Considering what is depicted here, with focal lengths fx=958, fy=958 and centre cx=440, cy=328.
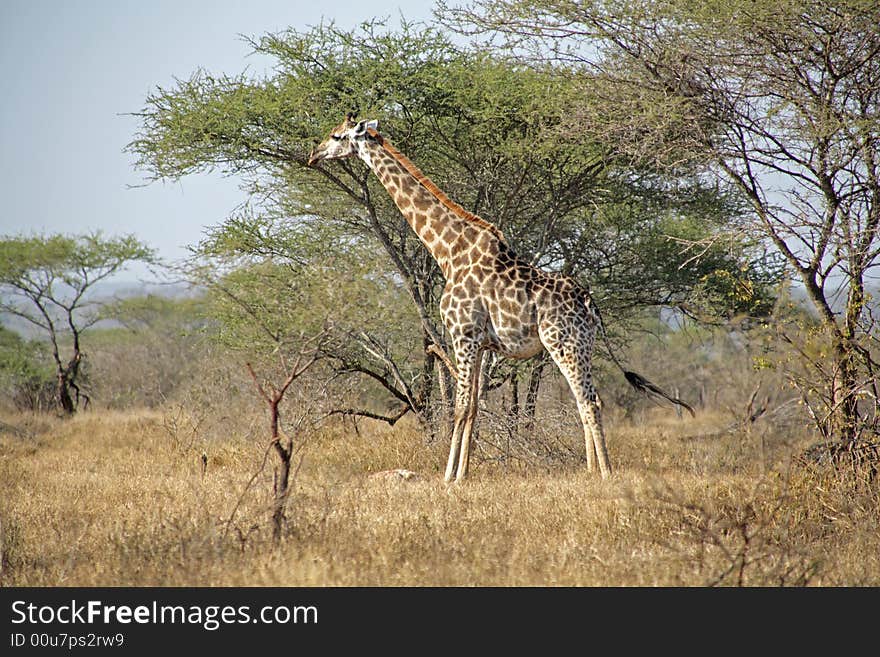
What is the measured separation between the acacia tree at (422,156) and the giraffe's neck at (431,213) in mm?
1134

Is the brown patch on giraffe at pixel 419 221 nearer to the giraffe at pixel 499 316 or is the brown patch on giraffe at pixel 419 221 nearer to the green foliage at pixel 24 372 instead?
the giraffe at pixel 499 316

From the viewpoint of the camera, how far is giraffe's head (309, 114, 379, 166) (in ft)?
28.3

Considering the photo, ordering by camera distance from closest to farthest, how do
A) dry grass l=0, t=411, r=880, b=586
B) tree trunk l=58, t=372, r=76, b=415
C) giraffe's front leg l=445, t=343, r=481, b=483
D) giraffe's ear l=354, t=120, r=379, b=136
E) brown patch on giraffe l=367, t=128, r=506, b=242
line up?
1. dry grass l=0, t=411, r=880, b=586
2. giraffe's front leg l=445, t=343, r=481, b=483
3. brown patch on giraffe l=367, t=128, r=506, b=242
4. giraffe's ear l=354, t=120, r=379, b=136
5. tree trunk l=58, t=372, r=76, b=415

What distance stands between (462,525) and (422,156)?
585 centimetres

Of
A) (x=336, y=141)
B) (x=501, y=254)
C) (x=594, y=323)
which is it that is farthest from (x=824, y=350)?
(x=336, y=141)

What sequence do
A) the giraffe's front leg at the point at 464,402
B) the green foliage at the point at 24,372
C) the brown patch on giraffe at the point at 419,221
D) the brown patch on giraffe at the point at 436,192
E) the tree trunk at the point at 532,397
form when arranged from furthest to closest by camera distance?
the green foliage at the point at 24,372 → the tree trunk at the point at 532,397 → the brown patch on giraffe at the point at 419,221 → the brown patch on giraffe at the point at 436,192 → the giraffe's front leg at the point at 464,402

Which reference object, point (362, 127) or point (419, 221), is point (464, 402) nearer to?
point (419, 221)

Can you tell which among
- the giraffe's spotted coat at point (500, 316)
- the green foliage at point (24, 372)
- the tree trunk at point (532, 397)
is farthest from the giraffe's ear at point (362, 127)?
the green foliage at point (24, 372)

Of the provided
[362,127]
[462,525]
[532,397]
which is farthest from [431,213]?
[532,397]

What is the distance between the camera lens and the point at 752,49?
7938 millimetres

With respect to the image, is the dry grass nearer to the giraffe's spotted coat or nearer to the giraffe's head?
the giraffe's spotted coat

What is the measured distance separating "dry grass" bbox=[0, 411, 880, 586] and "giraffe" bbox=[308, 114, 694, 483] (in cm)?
53

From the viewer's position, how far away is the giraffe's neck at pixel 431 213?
26.9 ft

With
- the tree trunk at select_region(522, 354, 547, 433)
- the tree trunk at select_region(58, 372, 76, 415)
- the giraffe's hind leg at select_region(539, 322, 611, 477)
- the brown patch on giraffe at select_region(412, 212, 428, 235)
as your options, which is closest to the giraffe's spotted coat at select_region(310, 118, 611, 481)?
the giraffe's hind leg at select_region(539, 322, 611, 477)
